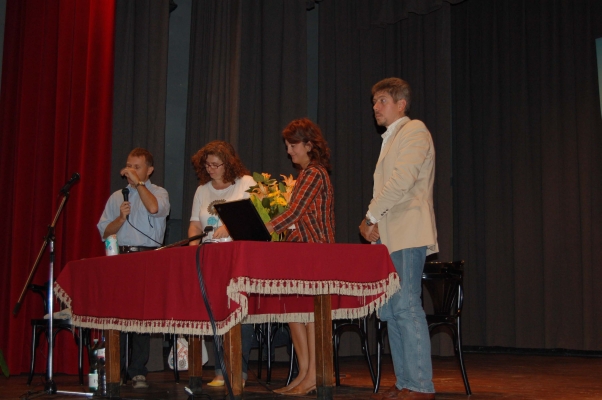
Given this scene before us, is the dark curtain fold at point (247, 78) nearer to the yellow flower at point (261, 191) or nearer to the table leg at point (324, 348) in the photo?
the yellow flower at point (261, 191)

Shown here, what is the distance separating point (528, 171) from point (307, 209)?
424 centimetres

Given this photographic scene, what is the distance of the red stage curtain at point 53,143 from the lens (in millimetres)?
5418

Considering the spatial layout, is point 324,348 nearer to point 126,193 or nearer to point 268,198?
point 268,198

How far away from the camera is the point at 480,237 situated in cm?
745

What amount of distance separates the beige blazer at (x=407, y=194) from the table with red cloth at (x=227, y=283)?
18cm

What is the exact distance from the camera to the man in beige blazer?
320cm

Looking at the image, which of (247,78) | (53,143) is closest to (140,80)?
(53,143)

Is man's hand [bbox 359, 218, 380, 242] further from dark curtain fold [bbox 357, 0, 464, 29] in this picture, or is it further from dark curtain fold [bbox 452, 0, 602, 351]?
dark curtain fold [bbox 452, 0, 602, 351]

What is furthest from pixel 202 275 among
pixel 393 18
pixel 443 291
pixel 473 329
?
pixel 473 329

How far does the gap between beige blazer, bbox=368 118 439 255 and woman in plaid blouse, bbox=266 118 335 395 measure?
1.15 feet

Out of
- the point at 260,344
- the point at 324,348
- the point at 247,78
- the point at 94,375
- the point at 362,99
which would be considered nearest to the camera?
the point at 324,348

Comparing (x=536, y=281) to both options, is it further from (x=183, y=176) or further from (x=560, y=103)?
(x=183, y=176)

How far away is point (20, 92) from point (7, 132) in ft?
1.14

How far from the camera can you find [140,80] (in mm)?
5727
